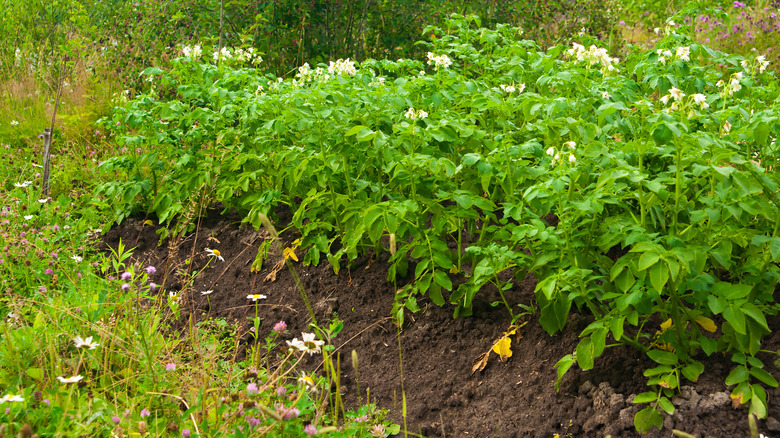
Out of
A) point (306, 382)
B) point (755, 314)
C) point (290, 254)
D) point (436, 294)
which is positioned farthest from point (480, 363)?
point (290, 254)

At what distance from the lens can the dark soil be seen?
2076 mm

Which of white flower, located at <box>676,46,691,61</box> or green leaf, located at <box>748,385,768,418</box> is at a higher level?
white flower, located at <box>676,46,691,61</box>

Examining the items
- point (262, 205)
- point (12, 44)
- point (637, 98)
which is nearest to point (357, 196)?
point (262, 205)

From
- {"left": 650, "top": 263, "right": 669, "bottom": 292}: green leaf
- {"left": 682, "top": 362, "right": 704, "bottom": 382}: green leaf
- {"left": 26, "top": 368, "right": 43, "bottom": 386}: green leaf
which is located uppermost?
{"left": 650, "top": 263, "right": 669, "bottom": 292}: green leaf

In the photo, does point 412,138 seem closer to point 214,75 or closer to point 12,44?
point 214,75

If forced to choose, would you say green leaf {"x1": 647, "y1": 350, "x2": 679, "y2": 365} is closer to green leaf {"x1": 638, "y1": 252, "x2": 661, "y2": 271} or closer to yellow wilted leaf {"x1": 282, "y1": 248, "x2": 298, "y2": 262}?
green leaf {"x1": 638, "y1": 252, "x2": 661, "y2": 271}

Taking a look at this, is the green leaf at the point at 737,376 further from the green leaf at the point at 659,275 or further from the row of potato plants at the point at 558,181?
the green leaf at the point at 659,275

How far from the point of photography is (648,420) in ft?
6.50

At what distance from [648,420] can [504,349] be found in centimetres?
65

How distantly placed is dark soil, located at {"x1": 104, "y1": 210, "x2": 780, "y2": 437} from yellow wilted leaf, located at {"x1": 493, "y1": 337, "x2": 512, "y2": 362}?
3cm

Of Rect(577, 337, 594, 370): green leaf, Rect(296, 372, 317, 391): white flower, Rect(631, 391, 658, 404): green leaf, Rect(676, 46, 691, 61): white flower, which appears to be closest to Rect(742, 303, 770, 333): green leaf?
Rect(631, 391, 658, 404): green leaf

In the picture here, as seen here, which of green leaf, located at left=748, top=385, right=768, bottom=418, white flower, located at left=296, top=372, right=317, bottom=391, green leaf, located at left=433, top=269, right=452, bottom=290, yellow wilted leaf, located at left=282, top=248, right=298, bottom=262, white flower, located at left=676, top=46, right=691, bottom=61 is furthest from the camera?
yellow wilted leaf, located at left=282, top=248, right=298, bottom=262

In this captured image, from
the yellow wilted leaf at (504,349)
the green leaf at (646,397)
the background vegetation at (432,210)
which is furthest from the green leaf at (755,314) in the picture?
the yellow wilted leaf at (504,349)

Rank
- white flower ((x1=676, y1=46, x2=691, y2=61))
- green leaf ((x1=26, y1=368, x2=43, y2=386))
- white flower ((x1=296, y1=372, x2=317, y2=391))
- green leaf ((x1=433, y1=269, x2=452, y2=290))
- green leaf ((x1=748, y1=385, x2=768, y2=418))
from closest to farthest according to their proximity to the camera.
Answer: white flower ((x1=296, y1=372, x2=317, y2=391)) < green leaf ((x1=748, y1=385, x2=768, y2=418)) < green leaf ((x1=26, y1=368, x2=43, y2=386)) < white flower ((x1=676, y1=46, x2=691, y2=61)) < green leaf ((x1=433, y1=269, x2=452, y2=290))
